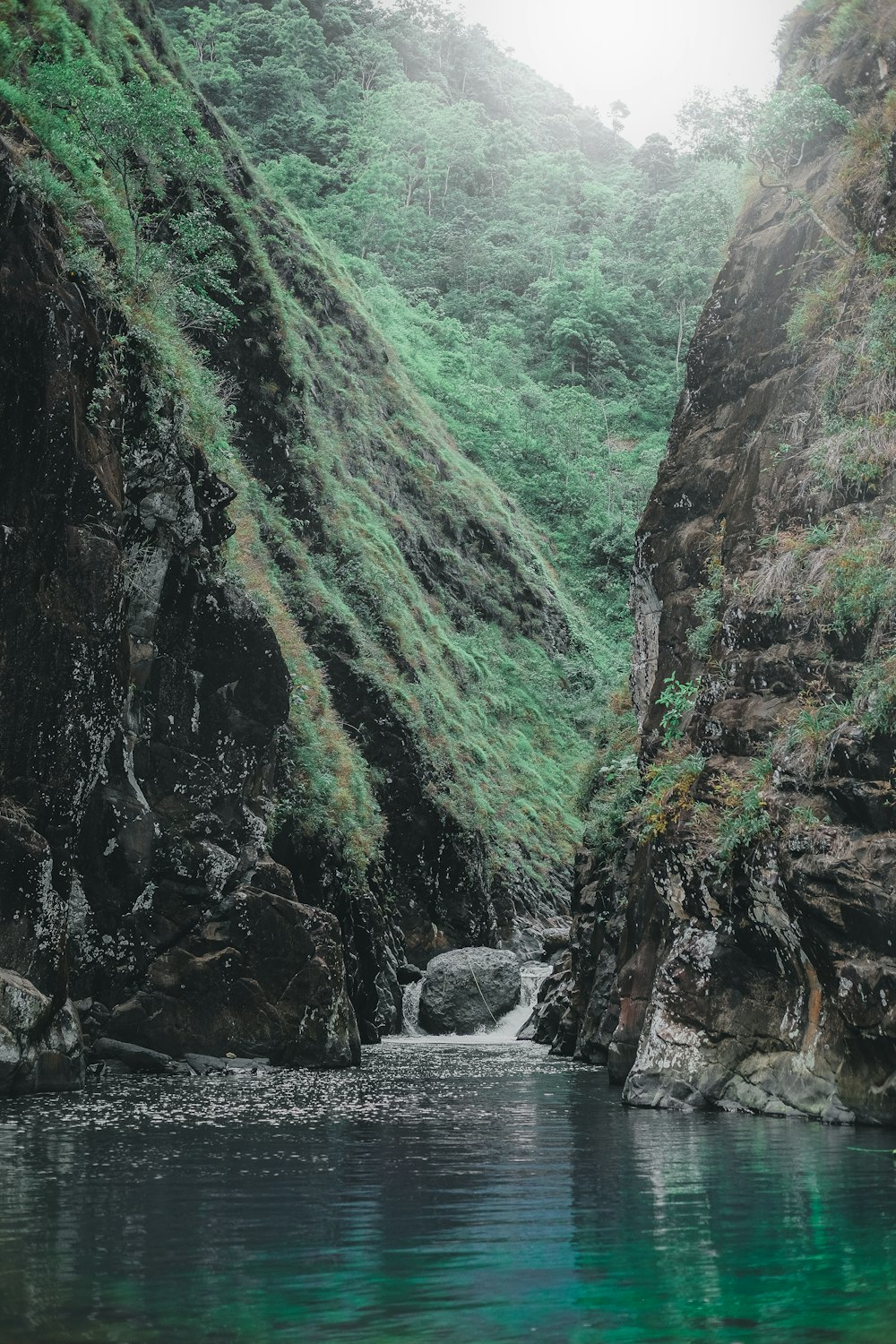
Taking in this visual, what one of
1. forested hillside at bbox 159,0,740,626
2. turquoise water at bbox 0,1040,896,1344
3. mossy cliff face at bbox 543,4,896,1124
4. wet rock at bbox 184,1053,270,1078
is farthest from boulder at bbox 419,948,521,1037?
forested hillside at bbox 159,0,740,626

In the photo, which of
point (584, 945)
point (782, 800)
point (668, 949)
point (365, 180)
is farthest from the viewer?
point (365, 180)

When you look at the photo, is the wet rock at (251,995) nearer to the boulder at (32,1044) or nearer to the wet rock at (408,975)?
the boulder at (32,1044)

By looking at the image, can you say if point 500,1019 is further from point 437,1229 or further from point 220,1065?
point 437,1229

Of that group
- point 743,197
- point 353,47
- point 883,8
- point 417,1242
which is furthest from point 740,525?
point 353,47

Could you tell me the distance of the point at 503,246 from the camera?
290 ft

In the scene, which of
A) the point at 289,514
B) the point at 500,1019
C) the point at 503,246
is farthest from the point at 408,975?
the point at 503,246

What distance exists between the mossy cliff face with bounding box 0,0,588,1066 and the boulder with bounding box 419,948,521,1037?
1.15 meters

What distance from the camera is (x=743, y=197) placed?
25297 mm

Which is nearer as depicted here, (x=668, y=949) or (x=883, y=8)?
(x=668, y=949)

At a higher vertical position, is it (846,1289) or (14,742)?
(14,742)

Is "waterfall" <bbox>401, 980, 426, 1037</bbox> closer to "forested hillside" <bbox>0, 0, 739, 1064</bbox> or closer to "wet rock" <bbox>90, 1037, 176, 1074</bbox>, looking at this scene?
"forested hillside" <bbox>0, 0, 739, 1064</bbox>

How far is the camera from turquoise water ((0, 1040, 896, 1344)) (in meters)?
6.00

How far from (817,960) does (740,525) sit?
28.9ft

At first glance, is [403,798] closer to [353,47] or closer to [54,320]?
[54,320]
